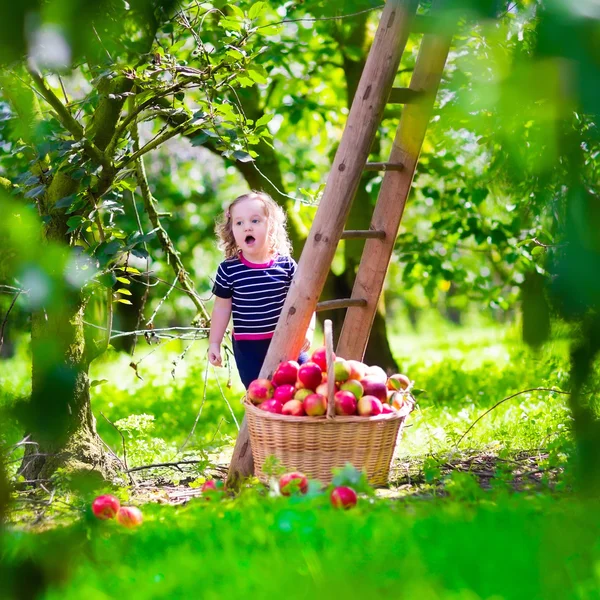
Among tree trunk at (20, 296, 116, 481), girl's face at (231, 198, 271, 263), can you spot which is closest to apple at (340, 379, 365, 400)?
girl's face at (231, 198, 271, 263)

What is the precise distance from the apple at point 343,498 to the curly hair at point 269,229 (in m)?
1.94

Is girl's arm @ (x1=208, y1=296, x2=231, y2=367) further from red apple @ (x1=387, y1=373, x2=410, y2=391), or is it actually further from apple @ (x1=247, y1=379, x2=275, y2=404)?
red apple @ (x1=387, y1=373, x2=410, y2=391)

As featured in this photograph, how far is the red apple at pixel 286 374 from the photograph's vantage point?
3.29 meters

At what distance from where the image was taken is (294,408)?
123 inches

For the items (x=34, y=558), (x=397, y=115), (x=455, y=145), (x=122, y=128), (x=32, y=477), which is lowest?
(x=32, y=477)

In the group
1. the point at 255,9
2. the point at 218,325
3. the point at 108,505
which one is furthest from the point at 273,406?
the point at 255,9

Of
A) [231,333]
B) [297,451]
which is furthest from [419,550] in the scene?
[231,333]

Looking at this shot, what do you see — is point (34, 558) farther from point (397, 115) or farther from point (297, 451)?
point (397, 115)

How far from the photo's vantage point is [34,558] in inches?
32.0

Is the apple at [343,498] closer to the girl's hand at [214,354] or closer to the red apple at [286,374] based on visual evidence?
the red apple at [286,374]

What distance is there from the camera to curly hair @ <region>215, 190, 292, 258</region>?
13.3 feet

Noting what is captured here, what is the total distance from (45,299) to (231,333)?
12.1 ft

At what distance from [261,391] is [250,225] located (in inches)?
37.5

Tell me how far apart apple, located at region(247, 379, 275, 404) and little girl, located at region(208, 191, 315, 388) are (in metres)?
0.59
